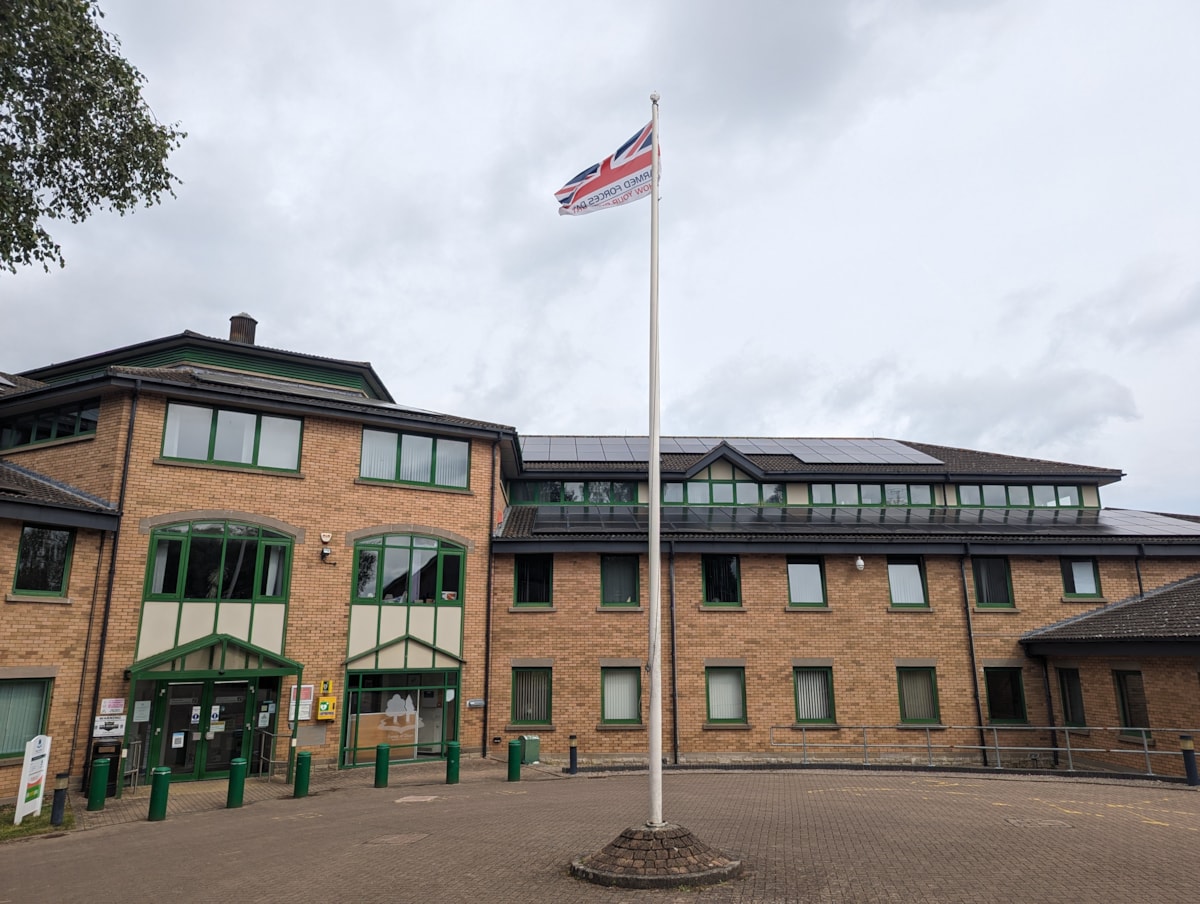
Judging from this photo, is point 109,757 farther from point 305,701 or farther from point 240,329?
point 240,329

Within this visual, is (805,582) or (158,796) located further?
(805,582)

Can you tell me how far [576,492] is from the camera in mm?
26203

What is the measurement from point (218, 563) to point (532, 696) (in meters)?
8.60

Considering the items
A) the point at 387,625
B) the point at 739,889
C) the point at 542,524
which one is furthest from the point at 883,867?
the point at 542,524

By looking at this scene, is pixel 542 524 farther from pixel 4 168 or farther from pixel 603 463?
pixel 4 168

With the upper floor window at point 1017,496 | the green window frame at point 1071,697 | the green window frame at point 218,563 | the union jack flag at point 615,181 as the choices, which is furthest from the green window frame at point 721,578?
the union jack flag at point 615,181

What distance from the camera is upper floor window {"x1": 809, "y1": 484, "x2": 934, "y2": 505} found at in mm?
26281

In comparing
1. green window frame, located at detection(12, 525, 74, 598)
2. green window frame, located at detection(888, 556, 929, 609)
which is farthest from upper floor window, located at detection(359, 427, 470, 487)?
green window frame, located at detection(888, 556, 929, 609)

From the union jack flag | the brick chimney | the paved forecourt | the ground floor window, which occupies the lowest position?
the paved forecourt

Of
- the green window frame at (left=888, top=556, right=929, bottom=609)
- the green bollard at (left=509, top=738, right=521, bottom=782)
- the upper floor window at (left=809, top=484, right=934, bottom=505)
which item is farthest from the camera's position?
the upper floor window at (left=809, top=484, right=934, bottom=505)

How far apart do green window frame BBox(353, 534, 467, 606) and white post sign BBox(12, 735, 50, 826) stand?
7.11 meters

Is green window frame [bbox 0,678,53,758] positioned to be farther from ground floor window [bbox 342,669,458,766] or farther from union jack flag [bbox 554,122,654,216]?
union jack flag [bbox 554,122,654,216]

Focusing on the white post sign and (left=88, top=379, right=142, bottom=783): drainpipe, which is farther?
(left=88, top=379, right=142, bottom=783): drainpipe

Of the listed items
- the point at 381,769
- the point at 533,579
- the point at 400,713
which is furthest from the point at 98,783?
the point at 533,579
